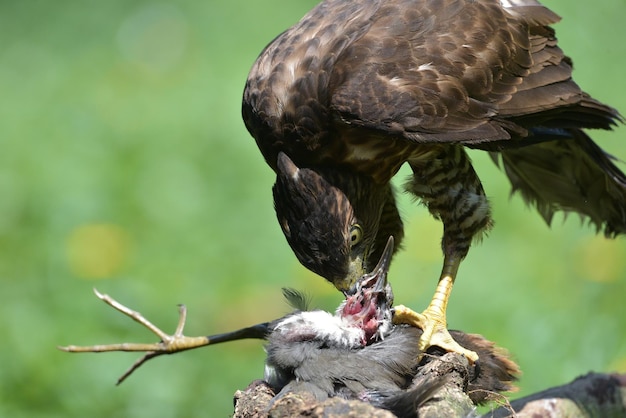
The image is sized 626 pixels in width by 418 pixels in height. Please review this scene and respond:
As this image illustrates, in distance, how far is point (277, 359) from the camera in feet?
11.9

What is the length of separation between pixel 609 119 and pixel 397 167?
3.23ft

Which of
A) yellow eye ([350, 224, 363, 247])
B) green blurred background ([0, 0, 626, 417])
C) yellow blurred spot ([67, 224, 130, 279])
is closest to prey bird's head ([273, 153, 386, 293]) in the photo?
yellow eye ([350, 224, 363, 247])

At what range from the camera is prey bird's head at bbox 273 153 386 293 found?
4234mm

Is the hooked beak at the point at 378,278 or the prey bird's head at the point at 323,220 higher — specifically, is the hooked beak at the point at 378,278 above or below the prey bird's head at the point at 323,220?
below

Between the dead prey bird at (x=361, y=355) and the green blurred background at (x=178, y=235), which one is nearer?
the dead prey bird at (x=361, y=355)

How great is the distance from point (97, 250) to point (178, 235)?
49cm

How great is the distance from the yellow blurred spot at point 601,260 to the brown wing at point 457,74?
1.56 m

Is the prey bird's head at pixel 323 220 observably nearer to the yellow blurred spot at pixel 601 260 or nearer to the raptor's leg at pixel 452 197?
the raptor's leg at pixel 452 197

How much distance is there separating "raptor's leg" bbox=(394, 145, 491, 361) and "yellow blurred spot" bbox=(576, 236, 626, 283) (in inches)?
69.8

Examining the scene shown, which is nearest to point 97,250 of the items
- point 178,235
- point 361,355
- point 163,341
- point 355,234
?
point 178,235

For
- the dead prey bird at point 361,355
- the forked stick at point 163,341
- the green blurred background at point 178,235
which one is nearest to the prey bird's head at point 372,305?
the dead prey bird at point 361,355

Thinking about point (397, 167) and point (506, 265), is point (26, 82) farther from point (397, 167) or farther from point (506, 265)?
point (397, 167)

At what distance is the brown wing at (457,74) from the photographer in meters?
4.24

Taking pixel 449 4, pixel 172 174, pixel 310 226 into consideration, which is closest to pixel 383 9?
pixel 449 4
